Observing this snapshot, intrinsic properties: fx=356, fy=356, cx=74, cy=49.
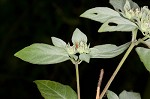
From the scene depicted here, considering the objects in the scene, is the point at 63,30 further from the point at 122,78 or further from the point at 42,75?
the point at 122,78

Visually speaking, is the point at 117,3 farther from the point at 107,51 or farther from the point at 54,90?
the point at 54,90

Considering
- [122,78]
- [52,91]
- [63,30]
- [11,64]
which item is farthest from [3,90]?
[52,91]

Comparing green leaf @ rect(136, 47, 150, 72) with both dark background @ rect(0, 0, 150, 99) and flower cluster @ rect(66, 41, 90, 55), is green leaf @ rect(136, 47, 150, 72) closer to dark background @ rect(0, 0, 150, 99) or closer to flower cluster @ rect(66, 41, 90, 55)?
Result: flower cluster @ rect(66, 41, 90, 55)

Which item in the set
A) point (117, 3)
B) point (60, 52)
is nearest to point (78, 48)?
point (60, 52)

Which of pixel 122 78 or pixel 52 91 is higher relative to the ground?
pixel 52 91

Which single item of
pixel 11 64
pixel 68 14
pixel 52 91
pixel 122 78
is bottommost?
pixel 122 78

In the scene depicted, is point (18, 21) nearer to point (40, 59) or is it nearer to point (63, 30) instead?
point (63, 30)

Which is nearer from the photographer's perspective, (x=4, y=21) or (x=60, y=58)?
(x=60, y=58)
